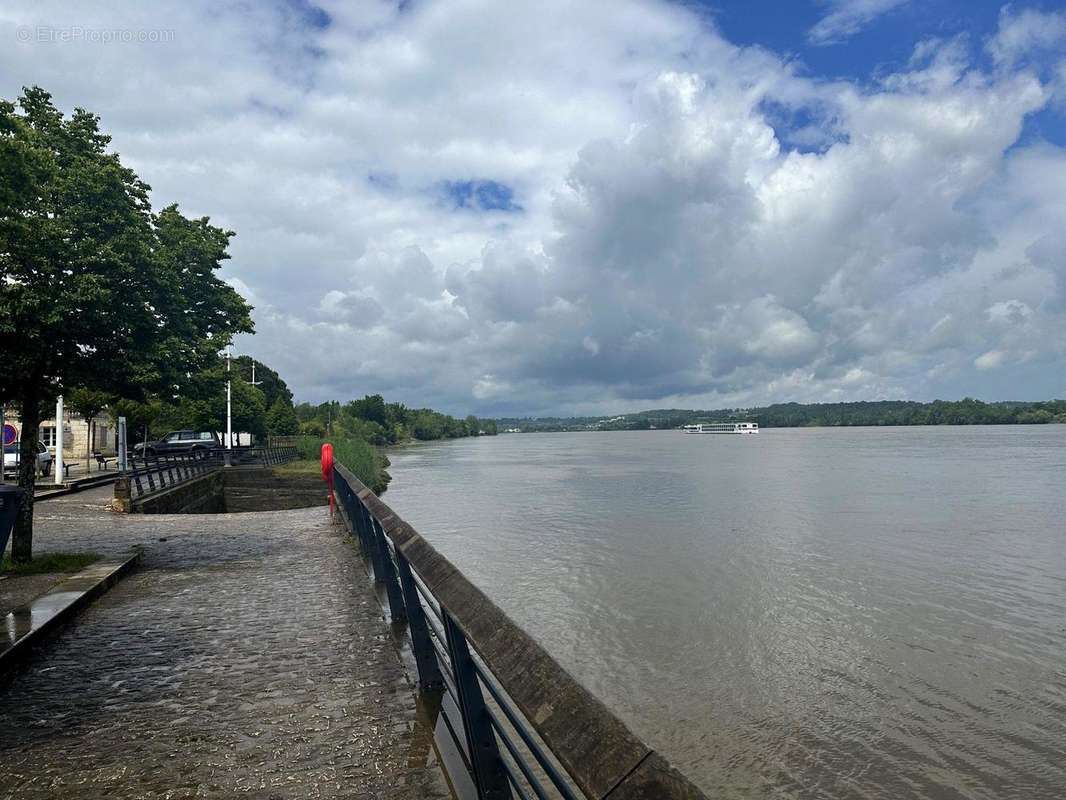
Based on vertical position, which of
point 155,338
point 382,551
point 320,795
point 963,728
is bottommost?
point 963,728

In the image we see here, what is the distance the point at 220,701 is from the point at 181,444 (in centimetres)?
3786

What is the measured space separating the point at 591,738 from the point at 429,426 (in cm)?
17441

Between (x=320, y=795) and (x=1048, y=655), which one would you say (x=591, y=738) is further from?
(x=1048, y=655)

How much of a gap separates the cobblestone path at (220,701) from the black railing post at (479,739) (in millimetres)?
721

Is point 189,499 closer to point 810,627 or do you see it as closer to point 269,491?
point 269,491

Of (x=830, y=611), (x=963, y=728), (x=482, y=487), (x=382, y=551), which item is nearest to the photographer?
(x=382, y=551)

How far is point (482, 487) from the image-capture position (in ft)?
149

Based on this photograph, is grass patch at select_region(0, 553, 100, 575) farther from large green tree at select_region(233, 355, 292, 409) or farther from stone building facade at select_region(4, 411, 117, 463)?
large green tree at select_region(233, 355, 292, 409)

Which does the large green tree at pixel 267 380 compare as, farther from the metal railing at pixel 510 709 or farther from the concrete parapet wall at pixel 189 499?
the metal railing at pixel 510 709

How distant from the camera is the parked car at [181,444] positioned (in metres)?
38.2

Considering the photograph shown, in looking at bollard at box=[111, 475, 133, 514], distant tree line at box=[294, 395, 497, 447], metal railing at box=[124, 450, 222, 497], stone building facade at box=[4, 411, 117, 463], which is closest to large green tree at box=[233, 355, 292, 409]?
distant tree line at box=[294, 395, 497, 447]

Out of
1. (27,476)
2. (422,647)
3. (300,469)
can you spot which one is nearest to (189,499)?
(300,469)

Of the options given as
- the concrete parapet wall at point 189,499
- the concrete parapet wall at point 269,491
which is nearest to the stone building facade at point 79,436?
the concrete parapet wall at point 269,491

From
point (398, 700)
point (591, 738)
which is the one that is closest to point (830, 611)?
point (398, 700)
